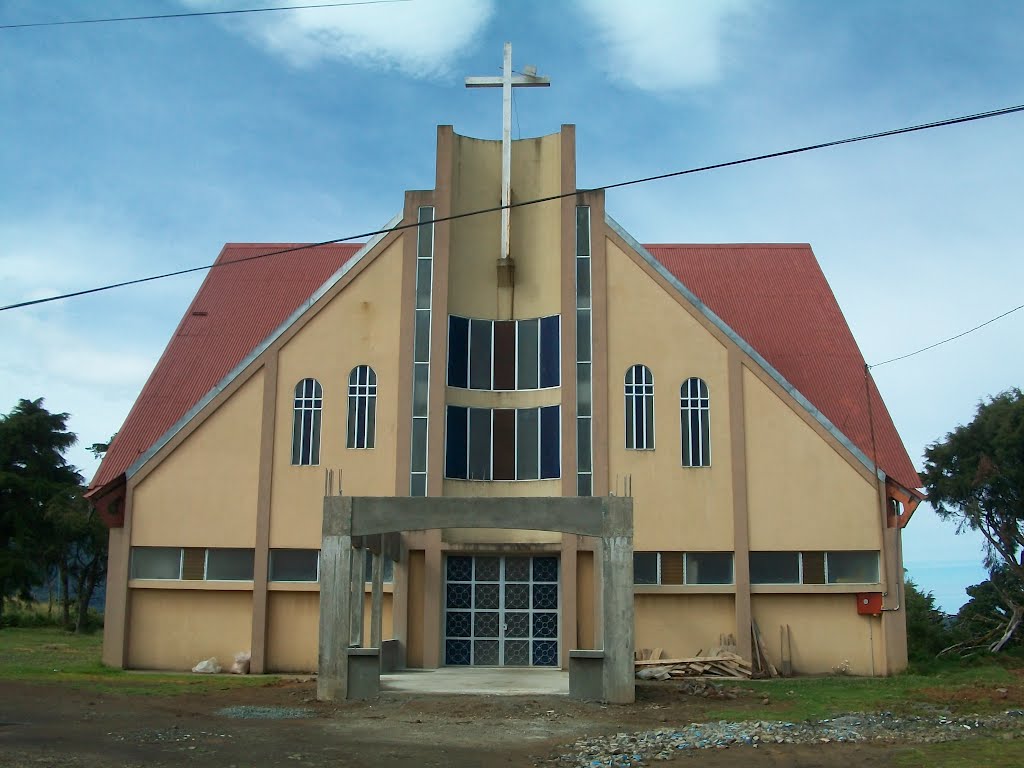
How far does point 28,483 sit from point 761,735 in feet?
113

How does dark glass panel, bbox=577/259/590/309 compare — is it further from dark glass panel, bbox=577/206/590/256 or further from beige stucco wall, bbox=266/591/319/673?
beige stucco wall, bbox=266/591/319/673

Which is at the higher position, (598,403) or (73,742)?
→ (598,403)

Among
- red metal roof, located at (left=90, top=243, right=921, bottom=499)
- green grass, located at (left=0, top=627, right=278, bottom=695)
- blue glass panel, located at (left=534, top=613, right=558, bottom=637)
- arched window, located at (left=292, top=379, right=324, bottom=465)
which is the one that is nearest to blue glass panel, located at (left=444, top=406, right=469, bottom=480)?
arched window, located at (left=292, top=379, right=324, bottom=465)

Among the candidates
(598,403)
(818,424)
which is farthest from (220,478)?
(818,424)

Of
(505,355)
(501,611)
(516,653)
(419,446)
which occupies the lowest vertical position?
(516,653)

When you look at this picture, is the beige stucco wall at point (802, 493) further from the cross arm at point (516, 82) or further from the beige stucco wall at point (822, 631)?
the cross arm at point (516, 82)

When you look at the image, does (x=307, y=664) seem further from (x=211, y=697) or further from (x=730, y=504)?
(x=730, y=504)

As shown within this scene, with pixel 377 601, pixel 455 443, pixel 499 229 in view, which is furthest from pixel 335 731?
pixel 499 229

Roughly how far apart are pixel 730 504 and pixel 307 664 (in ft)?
33.0

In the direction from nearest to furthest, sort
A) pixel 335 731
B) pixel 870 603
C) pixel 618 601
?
pixel 335 731 → pixel 618 601 → pixel 870 603

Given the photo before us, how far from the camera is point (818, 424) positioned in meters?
24.1

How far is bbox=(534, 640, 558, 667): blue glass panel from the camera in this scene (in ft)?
78.9

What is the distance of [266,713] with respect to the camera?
55.1ft

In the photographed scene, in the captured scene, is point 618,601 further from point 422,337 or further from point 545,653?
point 422,337
